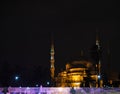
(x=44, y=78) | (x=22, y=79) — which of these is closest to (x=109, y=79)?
(x=44, y=78)

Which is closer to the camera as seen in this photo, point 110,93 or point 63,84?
point 110,93

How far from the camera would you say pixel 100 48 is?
146m

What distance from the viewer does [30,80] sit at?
162 m

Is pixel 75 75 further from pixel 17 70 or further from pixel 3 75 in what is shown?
pixel 3 75

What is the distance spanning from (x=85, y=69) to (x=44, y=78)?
32.4 metres

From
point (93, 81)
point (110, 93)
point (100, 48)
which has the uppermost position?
point (100, 48)

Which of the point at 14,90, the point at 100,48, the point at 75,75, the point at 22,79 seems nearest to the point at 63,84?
the point at 75,75

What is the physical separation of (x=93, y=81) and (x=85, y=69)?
49158 millimetres

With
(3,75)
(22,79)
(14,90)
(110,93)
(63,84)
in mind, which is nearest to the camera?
(110,93)

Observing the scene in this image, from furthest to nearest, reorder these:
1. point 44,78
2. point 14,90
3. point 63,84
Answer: point 63,84 → point 44,78 → point 14,90

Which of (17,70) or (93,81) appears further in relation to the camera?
(17,70)

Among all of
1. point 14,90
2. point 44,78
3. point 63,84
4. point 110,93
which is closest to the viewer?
point 110,93

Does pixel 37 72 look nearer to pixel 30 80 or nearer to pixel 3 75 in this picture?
pixel 30 80

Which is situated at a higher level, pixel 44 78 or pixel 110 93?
pixel 44 78
